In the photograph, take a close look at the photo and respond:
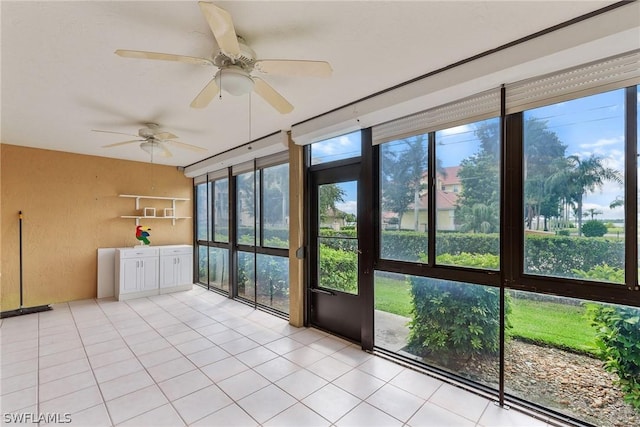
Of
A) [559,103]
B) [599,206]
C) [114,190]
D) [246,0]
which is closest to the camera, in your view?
[246,0]

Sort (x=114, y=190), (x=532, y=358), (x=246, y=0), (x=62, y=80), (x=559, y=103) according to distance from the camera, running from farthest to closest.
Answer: (x=114, y=190) → (x=62, y=80) → (x=532, y=358) → (x=559, y=103) → (x=246, y=0)

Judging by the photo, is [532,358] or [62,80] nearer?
[532,358]

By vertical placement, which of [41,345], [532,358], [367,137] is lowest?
[41,345]

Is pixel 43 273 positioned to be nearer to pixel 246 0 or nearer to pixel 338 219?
pixel 338 219

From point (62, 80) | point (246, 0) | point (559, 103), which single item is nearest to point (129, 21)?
point (246, 0)

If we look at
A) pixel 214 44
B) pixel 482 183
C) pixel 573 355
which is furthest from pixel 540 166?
pixel 214 44

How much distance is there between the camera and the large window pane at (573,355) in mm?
1869

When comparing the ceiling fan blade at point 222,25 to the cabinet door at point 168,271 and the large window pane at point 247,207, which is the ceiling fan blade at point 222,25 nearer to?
the large window pane at point 247,207

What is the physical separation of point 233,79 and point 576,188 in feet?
8.25

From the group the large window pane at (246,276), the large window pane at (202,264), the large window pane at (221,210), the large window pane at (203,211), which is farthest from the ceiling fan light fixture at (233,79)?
the large window pane at (202,264)

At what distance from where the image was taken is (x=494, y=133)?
92.5 inches

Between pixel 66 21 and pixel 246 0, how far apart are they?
1.15m

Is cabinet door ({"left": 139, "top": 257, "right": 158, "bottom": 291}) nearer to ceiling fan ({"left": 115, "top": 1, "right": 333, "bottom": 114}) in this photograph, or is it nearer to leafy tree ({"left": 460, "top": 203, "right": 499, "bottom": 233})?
ceiling fan ({"left": 115, "top": 1, "right": 333, "bottom": 114})

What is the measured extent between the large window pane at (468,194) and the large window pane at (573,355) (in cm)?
47
